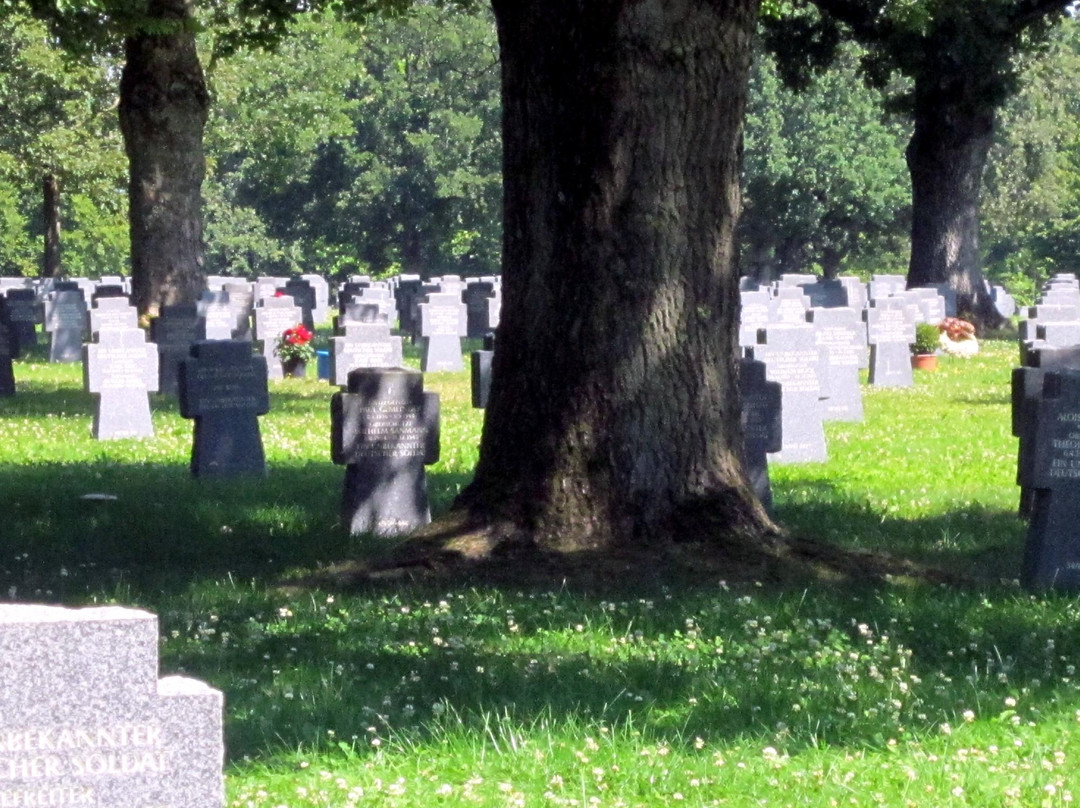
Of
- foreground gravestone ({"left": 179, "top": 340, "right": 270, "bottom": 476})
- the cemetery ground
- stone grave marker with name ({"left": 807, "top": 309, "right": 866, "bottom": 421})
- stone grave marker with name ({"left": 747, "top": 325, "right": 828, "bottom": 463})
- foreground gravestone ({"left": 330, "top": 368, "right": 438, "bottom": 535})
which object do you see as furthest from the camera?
stone grave marker with name ({"left": 807, "top": 309, "right": 866, "bottom": 421})

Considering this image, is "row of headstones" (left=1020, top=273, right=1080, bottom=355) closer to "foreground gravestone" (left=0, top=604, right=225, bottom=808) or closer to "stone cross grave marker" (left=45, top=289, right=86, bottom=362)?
"foreground gravestone" (left=0, top=604, right=225, bottom=808)

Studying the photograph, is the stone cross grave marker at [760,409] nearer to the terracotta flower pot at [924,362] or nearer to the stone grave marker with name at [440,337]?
the terracotta flower pot at [924,362]

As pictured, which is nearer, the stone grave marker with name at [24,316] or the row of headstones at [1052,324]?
the row of headstones at [1052,324]

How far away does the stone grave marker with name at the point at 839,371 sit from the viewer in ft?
64.5

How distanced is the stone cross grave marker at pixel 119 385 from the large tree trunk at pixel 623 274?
31.2 ft

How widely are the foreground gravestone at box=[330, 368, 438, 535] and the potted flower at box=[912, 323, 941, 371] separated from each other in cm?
1574

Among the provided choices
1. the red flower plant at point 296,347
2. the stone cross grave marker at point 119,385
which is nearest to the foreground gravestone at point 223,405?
the stone cross grave marker at point 119,385

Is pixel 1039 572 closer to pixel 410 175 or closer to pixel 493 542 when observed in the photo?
pixel 493 542

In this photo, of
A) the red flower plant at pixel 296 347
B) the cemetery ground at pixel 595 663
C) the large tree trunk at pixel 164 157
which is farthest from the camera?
the red flower plant at pixel 296 347

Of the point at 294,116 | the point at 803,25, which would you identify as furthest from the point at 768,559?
the point at 294,116

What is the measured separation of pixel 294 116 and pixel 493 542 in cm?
3718

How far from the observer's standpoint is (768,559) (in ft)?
30.8

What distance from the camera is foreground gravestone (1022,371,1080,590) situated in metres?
9.44

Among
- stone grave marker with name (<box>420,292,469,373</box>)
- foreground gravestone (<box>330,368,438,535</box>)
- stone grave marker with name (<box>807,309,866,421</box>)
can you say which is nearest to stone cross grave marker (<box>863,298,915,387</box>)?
stone grave marker with name (<box>807,309,866,421</box>)
